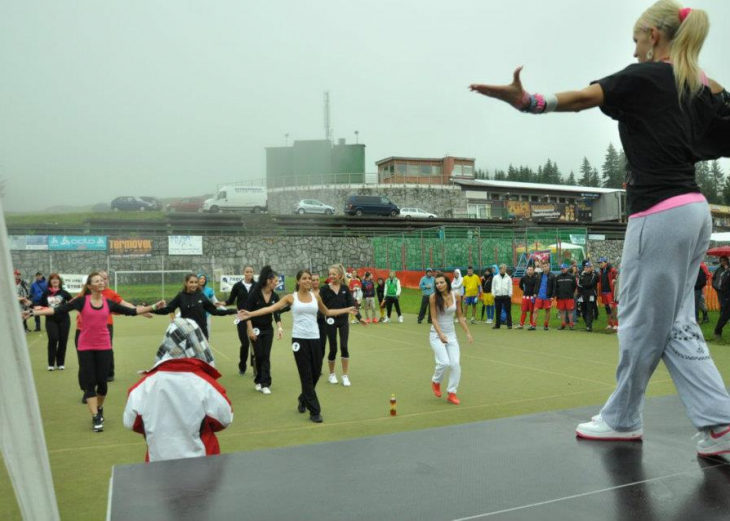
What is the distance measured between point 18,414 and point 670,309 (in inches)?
95.6

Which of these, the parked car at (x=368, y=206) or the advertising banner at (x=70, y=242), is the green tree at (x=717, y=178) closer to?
the parked car at (x=368, y=206)

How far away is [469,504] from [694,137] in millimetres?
1778

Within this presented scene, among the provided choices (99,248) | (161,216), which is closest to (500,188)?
(161,216)

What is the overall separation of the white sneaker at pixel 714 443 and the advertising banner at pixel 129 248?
118ft

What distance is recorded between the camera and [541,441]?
3.00 m

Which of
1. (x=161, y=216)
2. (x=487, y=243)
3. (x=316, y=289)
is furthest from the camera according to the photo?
(x=161, y=216)

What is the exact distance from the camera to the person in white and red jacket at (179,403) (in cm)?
384

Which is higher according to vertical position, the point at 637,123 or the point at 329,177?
the point at 329,177

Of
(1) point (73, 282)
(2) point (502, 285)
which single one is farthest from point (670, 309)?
(1) point (73, 282)

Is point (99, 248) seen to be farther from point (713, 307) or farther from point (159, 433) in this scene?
point (159, 433)

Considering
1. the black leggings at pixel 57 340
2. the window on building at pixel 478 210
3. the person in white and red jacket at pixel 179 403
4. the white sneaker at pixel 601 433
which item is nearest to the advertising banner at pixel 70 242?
the black leggings at pixel 57 340

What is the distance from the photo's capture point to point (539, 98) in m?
2.37

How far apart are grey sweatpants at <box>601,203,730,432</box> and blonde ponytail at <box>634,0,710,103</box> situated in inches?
19.7

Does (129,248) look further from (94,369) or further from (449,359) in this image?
(449,359)
